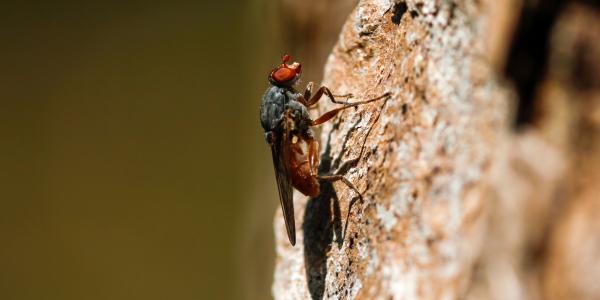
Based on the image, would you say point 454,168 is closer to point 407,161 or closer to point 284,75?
point 407,161

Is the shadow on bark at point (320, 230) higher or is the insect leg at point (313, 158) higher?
the insect leg at point (313, 158)

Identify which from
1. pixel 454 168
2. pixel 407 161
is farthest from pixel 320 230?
pixel 454 168

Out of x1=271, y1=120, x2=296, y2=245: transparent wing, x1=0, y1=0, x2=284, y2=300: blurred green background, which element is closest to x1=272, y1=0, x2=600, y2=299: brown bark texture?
x1=271, y1=120, x2=296, y2=245: transparent wing

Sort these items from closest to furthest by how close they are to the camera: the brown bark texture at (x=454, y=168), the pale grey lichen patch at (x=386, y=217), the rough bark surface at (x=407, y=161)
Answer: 1. the brown bark texture at (x=454, y=168)
2. the rough bark surface at (x=407, y=161)
3. the pale grey lichen patch at (x=386, y=217)

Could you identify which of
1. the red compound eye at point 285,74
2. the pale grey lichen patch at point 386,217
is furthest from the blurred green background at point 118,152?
the pale grey lichen patch at point 386,217

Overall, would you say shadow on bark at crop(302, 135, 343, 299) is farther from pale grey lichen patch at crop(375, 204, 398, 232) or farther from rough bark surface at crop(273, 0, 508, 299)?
pale grey lichen patch at crop(375, 204, 398, 232)

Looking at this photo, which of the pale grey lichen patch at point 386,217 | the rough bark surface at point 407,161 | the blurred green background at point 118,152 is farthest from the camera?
the blurred green background at point 118,152

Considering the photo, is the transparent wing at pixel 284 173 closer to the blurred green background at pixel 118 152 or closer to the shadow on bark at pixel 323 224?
the shadow on bark at pixel 323 224

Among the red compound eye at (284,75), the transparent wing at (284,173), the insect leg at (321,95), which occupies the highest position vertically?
the red compound eye at (284,75)

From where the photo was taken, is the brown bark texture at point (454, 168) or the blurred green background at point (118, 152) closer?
the brown bark texture at point (454, 168)
